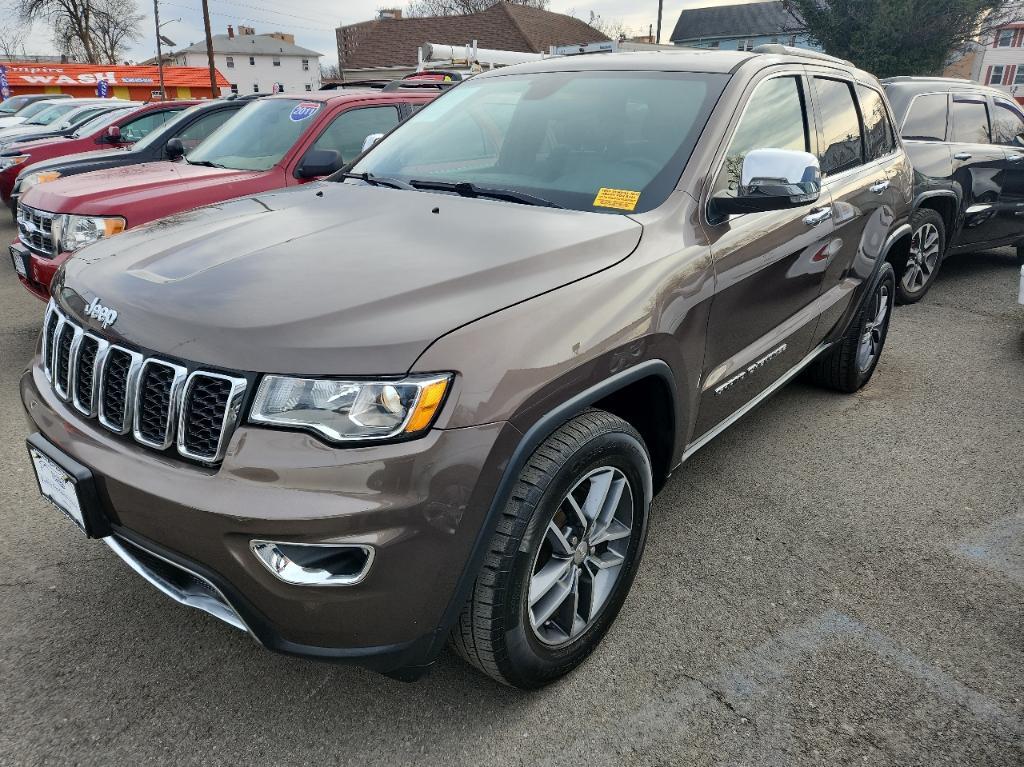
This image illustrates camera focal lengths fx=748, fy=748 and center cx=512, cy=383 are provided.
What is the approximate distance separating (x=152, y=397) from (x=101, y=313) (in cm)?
35

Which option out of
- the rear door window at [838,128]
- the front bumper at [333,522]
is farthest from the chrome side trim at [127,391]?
the rear door window at [838,128]

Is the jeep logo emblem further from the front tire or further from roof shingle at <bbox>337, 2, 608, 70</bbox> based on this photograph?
roof shingle at <bbox>337, 2, 608, 70</bbox>

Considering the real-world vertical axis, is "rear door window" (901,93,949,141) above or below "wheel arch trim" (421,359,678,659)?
above

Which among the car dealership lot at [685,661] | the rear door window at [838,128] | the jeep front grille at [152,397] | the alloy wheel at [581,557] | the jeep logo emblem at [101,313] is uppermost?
the rear door window at [838,128]

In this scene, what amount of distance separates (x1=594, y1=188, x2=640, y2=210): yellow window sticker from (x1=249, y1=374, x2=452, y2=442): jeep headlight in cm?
112

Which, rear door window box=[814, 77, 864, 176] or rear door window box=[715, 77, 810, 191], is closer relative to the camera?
rear door window box=[715, 77, 810, 191]

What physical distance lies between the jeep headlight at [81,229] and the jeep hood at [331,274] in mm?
2292

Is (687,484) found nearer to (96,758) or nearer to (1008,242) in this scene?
(96,758)

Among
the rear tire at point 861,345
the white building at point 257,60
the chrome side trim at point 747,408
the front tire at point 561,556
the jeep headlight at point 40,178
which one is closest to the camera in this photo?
the front tire at point 561,556

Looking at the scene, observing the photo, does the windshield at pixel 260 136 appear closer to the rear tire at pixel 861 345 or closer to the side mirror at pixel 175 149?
the side mirror at pixel 175 149

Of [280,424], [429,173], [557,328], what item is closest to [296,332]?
[280,424]

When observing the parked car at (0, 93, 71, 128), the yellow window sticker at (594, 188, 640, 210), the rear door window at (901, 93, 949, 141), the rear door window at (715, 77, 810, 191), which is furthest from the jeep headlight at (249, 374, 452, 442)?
the parked car at (0, 93, 71, 128)

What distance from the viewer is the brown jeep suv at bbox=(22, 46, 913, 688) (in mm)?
1661

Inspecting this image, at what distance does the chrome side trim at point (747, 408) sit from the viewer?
2.74m
